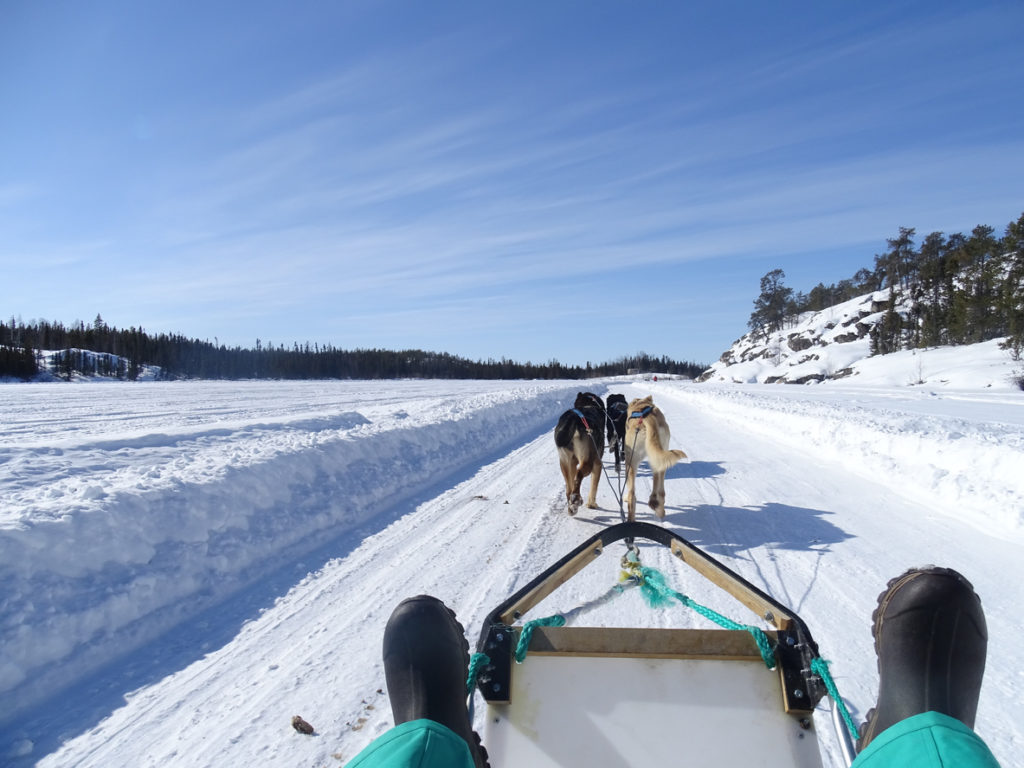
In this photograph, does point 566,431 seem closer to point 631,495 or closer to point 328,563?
point 631,495

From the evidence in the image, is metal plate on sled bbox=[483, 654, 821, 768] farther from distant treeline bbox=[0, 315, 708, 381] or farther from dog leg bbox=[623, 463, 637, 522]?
distant treeline bbox=[0, 315, 708, 381]

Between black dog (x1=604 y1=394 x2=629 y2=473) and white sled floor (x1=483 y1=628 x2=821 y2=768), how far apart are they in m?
5.66

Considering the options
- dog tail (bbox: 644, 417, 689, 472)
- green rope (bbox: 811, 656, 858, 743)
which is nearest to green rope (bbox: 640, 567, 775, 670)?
green rope (bbox: 811, 656, 858, 743)

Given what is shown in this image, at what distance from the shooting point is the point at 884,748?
1.59m

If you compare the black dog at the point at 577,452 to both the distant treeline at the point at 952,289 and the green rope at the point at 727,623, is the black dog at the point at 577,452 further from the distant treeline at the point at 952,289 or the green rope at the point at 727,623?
the distant treeline at the point at 952,289

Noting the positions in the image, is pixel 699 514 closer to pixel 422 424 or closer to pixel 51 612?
pixel 51 612

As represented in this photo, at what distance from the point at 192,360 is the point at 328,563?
107 meters

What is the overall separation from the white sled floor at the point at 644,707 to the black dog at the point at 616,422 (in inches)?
223

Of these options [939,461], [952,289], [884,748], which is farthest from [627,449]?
[952,289]

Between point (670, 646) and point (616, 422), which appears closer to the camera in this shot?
point (670, 646)

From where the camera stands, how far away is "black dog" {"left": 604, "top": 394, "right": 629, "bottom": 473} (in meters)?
7.83

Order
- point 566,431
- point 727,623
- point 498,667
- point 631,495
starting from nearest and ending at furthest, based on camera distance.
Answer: point 498,667 < point 727,623 < point 631,495 < point 566,431

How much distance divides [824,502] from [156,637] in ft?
22.2

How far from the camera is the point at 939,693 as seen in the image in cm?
179
